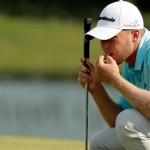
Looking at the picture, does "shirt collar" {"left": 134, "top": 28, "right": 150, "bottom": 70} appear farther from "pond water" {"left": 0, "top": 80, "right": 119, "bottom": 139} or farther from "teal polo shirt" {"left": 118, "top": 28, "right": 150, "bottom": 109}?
"pond water" {"left": 0, "top": 80, "right": 119, "bottom": 139}

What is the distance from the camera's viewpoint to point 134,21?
11.7 feet

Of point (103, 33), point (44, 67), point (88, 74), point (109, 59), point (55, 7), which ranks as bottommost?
point (44, 67)

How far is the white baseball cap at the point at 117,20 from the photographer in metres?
3.55

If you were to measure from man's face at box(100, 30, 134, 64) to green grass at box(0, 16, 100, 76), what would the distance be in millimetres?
11523

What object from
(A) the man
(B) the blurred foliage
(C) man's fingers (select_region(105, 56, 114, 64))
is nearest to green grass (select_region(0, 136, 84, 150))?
(A) the man

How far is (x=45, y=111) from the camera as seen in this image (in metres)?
8.56

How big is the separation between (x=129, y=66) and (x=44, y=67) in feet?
39.9

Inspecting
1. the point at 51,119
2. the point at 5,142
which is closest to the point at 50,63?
the point at 51,119

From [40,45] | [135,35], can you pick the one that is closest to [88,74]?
[135,35]

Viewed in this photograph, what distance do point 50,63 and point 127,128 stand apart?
13255 millimetres

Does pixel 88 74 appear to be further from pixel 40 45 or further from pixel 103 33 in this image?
pixel 40 45

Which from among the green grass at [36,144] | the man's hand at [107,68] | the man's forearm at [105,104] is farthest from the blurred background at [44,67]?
the man's hand at [107,68]

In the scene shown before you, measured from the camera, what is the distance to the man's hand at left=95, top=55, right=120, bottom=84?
3439 mm

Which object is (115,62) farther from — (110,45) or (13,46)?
(13,46)
